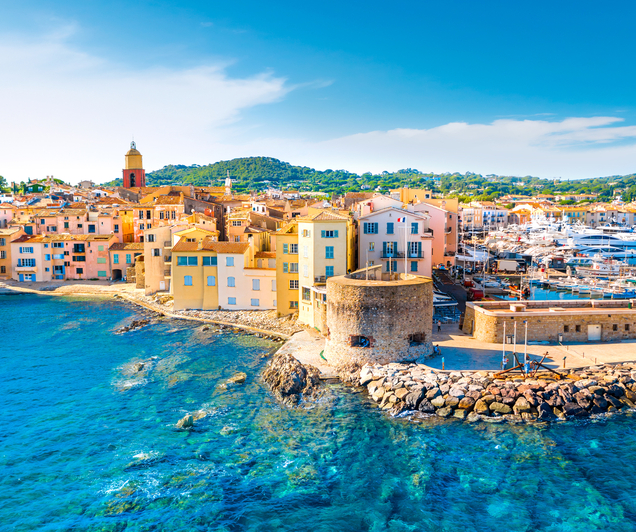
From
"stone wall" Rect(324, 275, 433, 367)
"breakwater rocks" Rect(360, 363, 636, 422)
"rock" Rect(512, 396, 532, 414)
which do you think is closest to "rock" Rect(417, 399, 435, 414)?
"breakwater rocks" Rect(360, 363, 636, 422)

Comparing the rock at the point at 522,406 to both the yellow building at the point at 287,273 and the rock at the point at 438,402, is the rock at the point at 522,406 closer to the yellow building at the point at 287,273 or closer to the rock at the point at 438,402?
the rock at the point at 438,402

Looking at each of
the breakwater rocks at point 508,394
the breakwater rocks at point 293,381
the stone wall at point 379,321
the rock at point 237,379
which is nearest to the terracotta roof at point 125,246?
the rock at point 237,379

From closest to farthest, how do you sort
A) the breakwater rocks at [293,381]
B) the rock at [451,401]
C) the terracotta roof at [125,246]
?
the rock at [451,401] → the breakwater rocks at [293,381] → the terracotta roof at [125,246]

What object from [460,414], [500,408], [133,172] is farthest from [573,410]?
[133,172]

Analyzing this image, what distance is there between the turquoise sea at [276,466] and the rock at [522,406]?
47.0 inches

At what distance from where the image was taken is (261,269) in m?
47.2

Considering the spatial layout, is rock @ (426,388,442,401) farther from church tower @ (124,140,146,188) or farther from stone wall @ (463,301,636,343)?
church tower @ (124,140,146,188)

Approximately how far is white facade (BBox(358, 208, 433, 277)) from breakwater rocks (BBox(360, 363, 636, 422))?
54.9ft

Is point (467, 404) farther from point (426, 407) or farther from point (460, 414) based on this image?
point (426, 407)

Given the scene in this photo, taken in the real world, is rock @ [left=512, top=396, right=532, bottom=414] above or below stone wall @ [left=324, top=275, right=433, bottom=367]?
below

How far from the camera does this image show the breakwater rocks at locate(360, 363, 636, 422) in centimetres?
2550

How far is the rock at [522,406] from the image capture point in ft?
83.3

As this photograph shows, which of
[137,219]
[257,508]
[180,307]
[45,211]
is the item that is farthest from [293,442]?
[45,211]

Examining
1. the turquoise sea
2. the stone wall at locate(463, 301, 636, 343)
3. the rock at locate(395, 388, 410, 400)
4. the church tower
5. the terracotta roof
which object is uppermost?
the church tower
